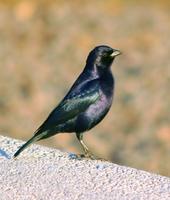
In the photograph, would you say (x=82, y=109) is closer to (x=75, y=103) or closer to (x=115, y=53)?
(x=75, y=103)

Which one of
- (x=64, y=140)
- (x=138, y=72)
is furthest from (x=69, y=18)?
(x=64, y=140)

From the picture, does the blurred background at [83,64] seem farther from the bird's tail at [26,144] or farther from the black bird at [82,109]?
the bird's tail at [26,144]

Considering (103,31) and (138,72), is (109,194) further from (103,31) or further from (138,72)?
(103,31)

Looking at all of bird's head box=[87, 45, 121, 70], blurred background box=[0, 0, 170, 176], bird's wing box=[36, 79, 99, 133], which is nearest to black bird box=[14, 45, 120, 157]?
bird's wing box=[36, 79, 99, 133]

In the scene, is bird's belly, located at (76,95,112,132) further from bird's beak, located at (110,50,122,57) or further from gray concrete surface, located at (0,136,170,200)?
bird's beak, located at (110,50,122,57)

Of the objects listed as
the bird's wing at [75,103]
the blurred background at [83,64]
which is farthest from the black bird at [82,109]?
the blurred background at [83,64]

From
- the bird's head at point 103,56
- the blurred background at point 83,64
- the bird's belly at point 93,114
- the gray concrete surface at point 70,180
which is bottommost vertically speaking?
the blurred background at point 83,64
